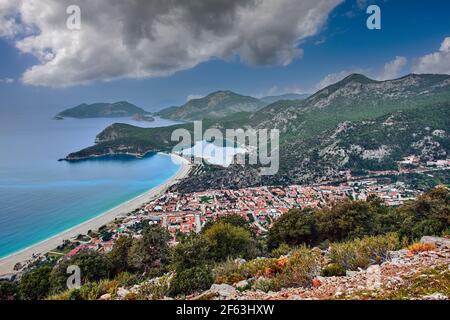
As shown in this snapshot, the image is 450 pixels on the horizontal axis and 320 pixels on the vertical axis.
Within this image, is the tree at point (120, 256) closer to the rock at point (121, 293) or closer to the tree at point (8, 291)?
the tree at point (8, 291)

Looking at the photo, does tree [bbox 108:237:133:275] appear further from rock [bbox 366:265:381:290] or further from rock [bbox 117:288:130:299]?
rock [bbox 366:265:381:290]

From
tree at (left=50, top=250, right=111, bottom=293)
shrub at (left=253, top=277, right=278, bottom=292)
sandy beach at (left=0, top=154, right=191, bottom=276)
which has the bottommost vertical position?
sandy beach at (left=0, top=154, right=191, bottom=276)

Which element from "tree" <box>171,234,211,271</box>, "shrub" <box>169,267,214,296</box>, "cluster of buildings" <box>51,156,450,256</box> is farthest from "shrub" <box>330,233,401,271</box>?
"cluster of buildings" <box>51,156,450,256</box>

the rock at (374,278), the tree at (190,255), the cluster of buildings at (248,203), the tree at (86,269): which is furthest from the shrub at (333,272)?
the cluster of buildings at (248,203)

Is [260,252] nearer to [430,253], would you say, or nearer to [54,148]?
[430,253]

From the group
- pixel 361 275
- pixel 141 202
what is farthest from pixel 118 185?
pixel 361 275

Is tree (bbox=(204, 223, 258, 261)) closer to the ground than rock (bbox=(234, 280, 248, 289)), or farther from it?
closer to the ground

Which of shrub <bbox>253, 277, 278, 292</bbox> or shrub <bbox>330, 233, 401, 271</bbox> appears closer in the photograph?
shrub <bbox>253, 277, 278, 292</bbox>
